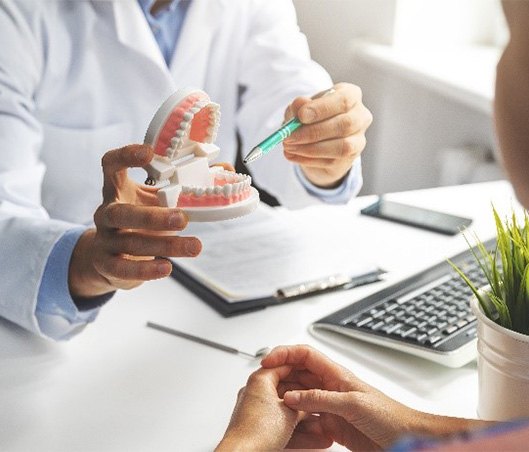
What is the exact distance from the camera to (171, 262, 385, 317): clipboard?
0.84 meters

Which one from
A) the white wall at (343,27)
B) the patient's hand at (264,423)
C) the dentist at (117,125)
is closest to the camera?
the patient's hand at (264,423)

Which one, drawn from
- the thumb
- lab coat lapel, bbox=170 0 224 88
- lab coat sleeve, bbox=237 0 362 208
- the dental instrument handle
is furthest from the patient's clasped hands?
lab coat lapel, bbox=170 0 224 88

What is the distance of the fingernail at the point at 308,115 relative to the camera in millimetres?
842

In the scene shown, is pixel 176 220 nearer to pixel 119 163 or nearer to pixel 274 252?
pixel 119 163

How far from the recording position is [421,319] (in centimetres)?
77

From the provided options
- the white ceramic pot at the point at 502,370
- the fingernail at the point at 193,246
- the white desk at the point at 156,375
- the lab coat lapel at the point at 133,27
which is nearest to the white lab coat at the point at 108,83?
the lab coat lapel at the point at 133,27

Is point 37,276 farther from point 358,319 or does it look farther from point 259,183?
point 259,183

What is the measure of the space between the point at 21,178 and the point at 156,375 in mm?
328

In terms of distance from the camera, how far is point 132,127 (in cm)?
116

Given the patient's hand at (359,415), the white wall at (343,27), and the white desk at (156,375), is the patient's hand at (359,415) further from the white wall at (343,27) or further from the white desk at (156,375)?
the white wall at (343,27)

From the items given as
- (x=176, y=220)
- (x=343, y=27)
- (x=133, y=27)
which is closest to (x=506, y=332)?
(x=176, y=220)

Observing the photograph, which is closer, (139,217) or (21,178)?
(139,217)

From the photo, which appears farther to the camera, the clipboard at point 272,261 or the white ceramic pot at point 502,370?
the clipboard at point 272,261

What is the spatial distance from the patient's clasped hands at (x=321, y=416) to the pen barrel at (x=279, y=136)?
0.66 feet
